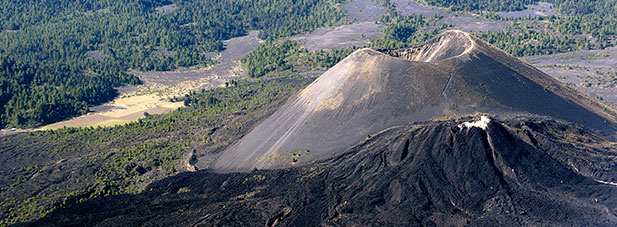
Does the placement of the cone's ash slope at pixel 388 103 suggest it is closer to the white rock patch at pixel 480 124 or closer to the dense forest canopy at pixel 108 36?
the white rock patch at pixel 480 124

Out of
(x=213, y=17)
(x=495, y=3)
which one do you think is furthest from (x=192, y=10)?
(x=495, y=3)

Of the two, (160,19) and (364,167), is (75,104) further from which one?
(364,167)

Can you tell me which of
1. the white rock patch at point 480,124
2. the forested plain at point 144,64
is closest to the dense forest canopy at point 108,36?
the forested plain at point 144,64

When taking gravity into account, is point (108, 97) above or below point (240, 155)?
below

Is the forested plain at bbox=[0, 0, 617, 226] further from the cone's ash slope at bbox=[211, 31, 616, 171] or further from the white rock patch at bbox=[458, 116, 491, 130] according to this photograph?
the white rock patch at bbox=[458, 116, 491, 130]

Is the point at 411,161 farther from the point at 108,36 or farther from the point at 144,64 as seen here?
the point at 108,36

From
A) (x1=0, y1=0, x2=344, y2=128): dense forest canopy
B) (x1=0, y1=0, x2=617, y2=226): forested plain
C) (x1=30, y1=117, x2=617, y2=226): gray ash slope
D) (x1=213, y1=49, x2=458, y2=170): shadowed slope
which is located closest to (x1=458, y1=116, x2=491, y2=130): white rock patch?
(x1=30, y1=117, x2=617, y2=226): gray ash slope

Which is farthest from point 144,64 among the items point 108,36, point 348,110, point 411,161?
point 411,161

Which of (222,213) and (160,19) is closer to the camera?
(222,213)
